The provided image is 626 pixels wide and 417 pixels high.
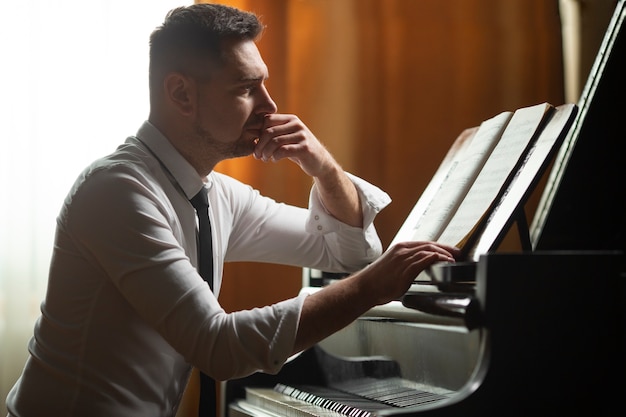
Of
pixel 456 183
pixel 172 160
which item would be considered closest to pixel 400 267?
pixel 456 183

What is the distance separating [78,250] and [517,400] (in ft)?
2.93

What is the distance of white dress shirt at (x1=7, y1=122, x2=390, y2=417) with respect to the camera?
134 cm

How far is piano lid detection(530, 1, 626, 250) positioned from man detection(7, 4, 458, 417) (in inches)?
18.6

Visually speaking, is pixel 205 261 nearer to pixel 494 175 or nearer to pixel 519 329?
pixel 494 175

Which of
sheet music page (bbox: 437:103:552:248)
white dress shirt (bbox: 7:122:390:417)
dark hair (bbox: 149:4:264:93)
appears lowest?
white dress shirt (bbox: 7:122:390:417)

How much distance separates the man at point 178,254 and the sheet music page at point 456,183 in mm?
200

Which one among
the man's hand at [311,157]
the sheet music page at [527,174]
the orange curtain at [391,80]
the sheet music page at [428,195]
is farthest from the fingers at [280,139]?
the orange curtain at [391,80]

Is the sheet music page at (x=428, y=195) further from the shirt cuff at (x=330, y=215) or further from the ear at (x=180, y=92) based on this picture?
the ear at (x=180, y=92)

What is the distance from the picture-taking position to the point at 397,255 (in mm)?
1293

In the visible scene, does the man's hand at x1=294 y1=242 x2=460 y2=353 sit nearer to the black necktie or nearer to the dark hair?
the black necktie

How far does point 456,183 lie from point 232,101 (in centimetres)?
50

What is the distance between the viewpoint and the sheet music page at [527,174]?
131 centimetres

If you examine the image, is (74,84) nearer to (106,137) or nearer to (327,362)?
(106,137)

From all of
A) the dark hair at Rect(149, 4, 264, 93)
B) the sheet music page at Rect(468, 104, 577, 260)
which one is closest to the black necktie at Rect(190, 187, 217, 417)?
the dark hair at Rect(149, 4, 264, 93)
